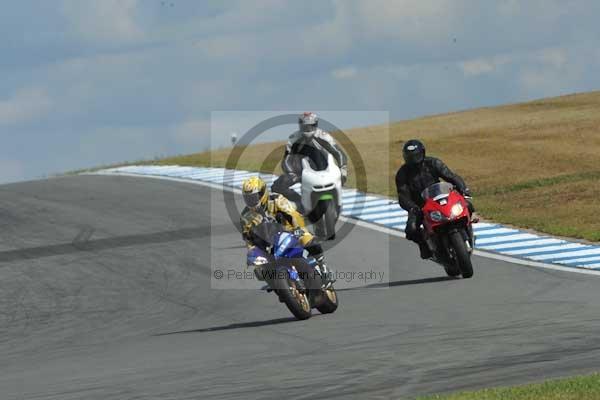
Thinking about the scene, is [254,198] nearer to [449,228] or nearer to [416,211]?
[449,228]

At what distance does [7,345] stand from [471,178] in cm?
1792

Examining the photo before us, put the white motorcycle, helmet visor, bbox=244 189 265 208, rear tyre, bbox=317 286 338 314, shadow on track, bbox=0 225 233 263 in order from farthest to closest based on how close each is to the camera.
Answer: shadow on track, bbox=0 225 233 263 < the white motorcycle < rear tyre, bbox=317 286 338 314 < helmet visor, bbox=244 189 265 208

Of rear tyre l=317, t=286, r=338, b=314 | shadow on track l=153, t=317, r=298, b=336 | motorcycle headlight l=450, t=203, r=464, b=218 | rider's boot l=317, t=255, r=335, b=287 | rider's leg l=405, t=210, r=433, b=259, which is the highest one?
motorcycle headlight l=450, t=203, r=464, b=218

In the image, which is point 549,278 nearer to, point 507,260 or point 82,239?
point 507,260

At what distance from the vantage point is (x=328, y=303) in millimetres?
14664

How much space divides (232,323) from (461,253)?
11.3 feet

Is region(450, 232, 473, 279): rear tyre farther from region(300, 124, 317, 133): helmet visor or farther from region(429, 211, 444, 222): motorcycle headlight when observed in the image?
region(300, 124, 317, 133): helmet visor

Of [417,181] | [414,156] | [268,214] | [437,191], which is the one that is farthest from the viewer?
[417,181]

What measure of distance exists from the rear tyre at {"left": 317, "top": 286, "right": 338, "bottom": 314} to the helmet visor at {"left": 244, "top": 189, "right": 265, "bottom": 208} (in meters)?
1.42

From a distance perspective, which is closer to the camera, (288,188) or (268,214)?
(268,214)

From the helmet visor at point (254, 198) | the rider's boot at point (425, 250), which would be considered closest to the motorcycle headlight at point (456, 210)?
the rider's boot at point (425, 250)

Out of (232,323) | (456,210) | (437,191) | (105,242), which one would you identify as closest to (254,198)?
(232,323)

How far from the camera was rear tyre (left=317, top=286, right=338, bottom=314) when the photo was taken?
14.6m

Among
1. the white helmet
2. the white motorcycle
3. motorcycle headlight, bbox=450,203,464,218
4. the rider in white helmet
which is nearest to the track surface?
the white motorcycle
